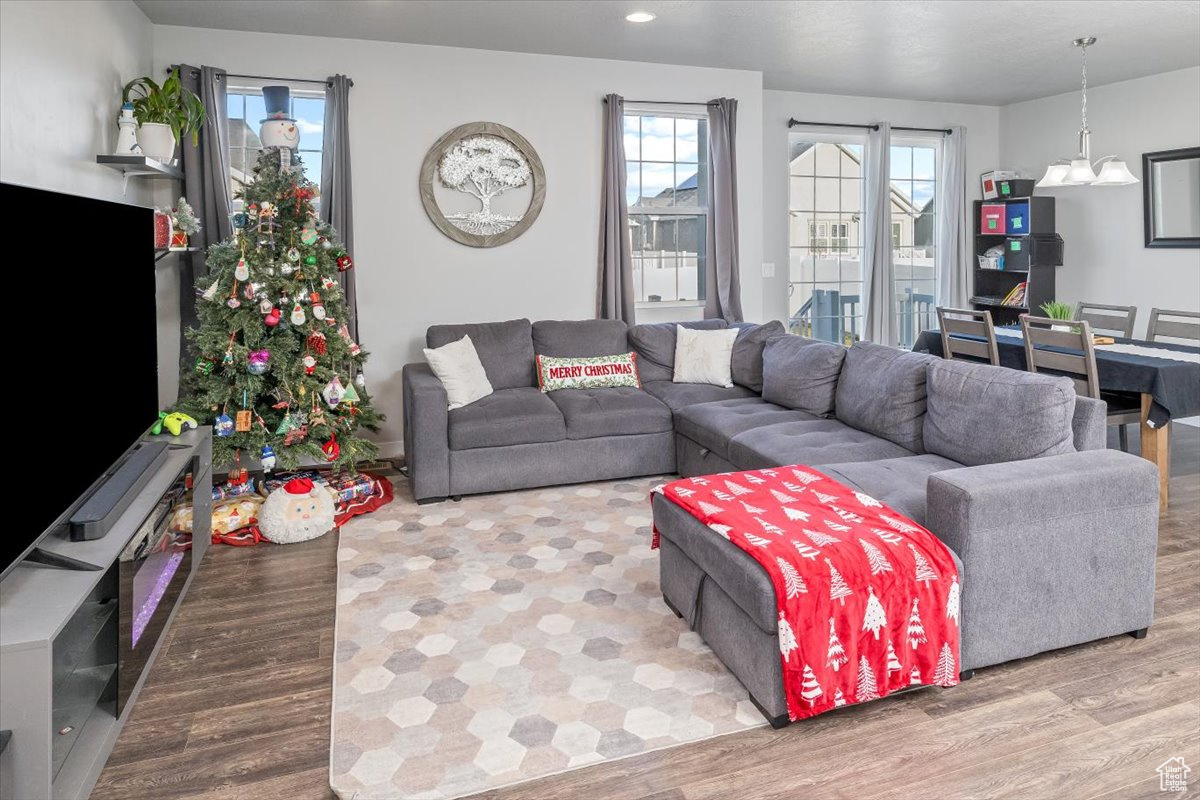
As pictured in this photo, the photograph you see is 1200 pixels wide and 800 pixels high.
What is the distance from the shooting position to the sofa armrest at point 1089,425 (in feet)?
10.3

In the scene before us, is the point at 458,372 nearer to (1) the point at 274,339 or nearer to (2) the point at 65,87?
(1) the point at 274,339

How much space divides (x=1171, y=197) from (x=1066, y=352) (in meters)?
2.76

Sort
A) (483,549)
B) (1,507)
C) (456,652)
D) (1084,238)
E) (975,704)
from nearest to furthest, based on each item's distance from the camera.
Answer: (1,507), (975,704), (456,652), (483,549), (1084,238)

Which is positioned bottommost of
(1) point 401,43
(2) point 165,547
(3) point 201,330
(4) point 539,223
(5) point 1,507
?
(2) point 165,547

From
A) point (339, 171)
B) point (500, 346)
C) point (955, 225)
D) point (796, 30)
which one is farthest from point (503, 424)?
point (955, 225)

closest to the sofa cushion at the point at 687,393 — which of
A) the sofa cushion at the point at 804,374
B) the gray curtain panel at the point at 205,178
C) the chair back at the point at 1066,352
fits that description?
the sofa cushion at the point at 804,374

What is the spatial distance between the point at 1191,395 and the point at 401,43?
4774mm

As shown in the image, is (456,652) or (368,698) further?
(456,652)

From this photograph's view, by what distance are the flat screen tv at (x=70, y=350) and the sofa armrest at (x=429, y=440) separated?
1.45m

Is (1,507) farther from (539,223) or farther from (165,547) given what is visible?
(539,223)

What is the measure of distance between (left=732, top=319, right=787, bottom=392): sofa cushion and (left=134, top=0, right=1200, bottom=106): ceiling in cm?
177

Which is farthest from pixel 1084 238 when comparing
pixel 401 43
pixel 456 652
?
pixel 456 652

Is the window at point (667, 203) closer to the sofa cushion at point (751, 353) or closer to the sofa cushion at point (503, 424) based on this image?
the sofa cushion at point (751, 353)

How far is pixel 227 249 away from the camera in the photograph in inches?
169
